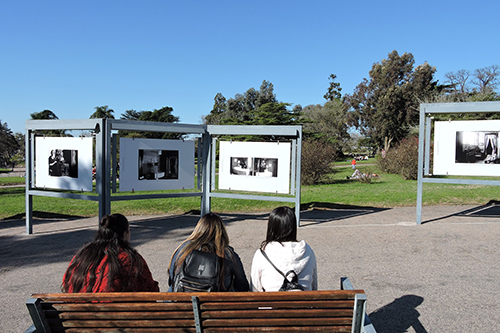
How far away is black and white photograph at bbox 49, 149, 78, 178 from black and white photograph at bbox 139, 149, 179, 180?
137cm

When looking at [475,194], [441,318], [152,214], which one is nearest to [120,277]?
[441,318]

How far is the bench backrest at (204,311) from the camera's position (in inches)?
106

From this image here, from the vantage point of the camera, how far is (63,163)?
8.56 metres

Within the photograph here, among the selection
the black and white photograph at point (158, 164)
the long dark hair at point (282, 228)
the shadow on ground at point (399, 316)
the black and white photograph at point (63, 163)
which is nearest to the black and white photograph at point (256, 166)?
the black and white photograph at point (158, 164)

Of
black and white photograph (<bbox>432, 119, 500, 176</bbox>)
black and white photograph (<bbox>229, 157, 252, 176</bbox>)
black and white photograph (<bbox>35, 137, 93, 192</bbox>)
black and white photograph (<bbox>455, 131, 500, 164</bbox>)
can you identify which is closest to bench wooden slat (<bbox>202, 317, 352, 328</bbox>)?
black and white photograph (<bbox>35, 137, 93, 192</bbox>)

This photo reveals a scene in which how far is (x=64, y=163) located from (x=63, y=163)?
22 mm

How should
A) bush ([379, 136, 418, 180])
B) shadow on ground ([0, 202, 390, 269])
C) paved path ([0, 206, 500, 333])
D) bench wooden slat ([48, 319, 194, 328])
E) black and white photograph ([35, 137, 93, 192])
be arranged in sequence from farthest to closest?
bush ([379, 136, 418, 180]) → black and white photograph ([35, 137, 93, 192]) → shadow on ground ([0, 202, 390, 269]) → paved path ([0, 206, 500, 333]) → bench wooden slat ([48, 319, 194, 328])

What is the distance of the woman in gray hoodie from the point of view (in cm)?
310

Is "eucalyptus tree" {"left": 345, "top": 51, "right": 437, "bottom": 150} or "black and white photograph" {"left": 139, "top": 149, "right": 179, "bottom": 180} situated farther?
"eucalyptus tree" {"left": 345, "top": 51, "right": 437, "bottom": 150}

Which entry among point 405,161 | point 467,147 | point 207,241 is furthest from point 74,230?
point 405,161

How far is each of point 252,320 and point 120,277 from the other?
3.41ft

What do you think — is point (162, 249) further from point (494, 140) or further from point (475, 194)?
point (475, 194)

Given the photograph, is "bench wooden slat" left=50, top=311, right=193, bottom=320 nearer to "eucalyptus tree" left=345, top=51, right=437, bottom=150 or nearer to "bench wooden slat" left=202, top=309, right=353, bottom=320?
"bench wooden slat" left=202, top=309, right=353, bottom=320

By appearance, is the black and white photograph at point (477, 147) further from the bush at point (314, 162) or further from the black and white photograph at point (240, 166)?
the bush at point (314, 162)
